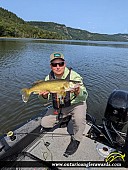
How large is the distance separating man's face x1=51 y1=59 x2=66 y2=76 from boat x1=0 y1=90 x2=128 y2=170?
115 cm

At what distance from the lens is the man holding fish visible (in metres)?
3.33

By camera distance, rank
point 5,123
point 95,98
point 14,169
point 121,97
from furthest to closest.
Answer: point 95,98, point 5,123, point 121,97, point 14,169

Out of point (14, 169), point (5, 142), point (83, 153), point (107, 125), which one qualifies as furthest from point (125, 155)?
point (5, 142)

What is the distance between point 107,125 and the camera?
4.21 metres

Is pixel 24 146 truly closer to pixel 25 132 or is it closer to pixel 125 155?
pixel 25 132

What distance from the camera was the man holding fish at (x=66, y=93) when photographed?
3332mm

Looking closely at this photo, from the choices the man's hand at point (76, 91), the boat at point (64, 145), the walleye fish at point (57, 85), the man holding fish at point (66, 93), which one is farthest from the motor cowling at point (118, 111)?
the walleye fish at point (57, 85)

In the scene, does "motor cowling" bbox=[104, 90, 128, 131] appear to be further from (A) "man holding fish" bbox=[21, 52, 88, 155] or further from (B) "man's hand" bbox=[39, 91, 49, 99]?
(B) "man's hand" bbox=[39, 91, 49, 99]

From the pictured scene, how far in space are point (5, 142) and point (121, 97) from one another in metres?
2.87

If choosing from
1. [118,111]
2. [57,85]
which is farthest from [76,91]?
[118,111]

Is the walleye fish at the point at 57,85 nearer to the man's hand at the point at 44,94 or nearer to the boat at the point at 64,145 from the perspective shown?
the man's hand at the point at 44,94

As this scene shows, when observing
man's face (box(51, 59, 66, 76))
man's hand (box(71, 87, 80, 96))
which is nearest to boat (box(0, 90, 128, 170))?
man's hand (box(71, 87, 80, 96))

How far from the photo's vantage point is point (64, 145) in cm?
364

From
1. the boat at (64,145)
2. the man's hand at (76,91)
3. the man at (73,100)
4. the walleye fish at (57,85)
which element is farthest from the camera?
the man at (73,100)
